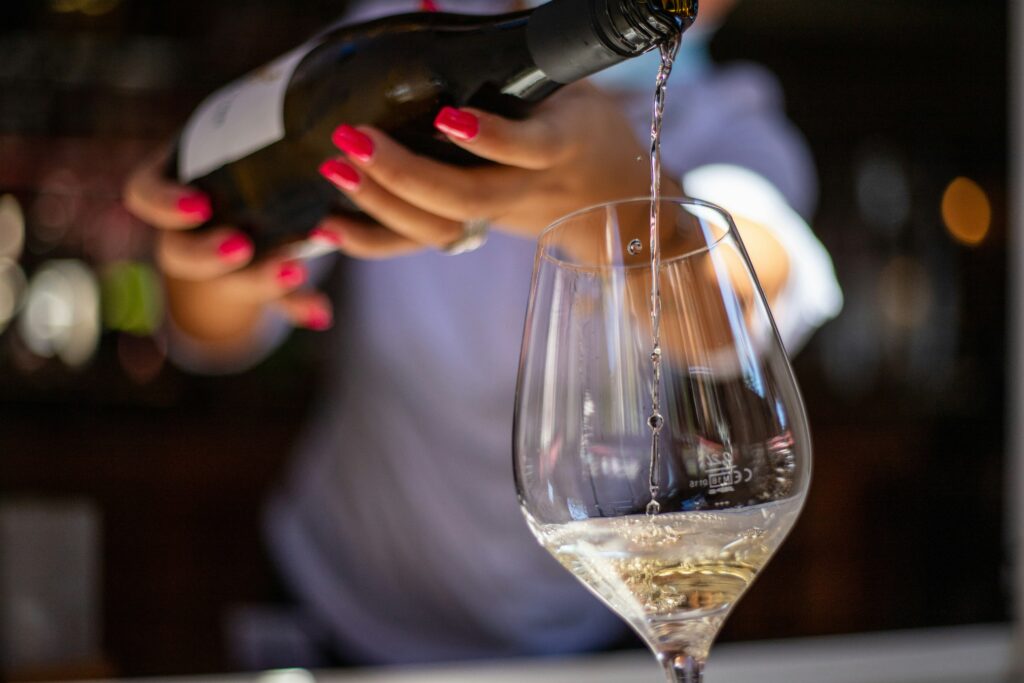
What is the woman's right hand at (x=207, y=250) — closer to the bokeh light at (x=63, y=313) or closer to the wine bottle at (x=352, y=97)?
the wine bottle at (x=352, y=97)

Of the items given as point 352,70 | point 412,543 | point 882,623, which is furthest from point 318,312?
point 882,623

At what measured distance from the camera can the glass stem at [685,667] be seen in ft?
1.43

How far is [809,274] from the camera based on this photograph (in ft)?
3.97

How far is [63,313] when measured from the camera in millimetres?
2490

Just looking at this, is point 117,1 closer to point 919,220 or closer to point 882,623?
point 919,220

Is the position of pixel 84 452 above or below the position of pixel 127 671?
above

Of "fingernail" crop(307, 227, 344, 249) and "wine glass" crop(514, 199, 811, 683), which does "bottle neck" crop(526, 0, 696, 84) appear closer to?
"wine glass" crop(514, 199, 811, 683)

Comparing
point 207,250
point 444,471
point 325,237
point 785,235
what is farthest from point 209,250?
point 444,471

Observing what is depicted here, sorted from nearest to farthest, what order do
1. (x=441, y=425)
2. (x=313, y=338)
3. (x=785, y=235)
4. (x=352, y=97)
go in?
(x=352, y=97) → (x=785, y=235) → (x=441, y=425) → (x=313, y=338)

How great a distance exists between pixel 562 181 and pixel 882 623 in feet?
8.81

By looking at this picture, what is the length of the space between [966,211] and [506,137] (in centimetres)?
311

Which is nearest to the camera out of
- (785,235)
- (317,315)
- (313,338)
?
(317,315)

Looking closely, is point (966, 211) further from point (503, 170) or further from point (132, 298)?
point (503, 170)

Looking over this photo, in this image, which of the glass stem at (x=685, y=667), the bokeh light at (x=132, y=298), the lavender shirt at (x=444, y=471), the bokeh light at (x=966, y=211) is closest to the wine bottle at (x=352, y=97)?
the glass stem at (x=685, y=667)
